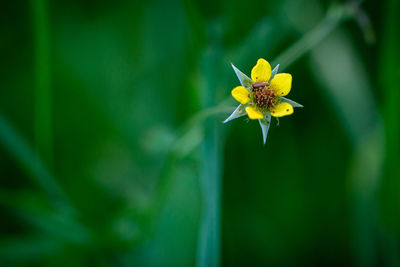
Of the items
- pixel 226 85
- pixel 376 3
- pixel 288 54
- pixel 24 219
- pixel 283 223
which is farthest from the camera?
pixel 376 3

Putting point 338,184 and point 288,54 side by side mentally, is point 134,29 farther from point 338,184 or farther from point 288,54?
point 338,184

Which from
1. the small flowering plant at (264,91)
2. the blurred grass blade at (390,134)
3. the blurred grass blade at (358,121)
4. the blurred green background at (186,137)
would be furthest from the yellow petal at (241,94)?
the blurred grass blade at (358,121)

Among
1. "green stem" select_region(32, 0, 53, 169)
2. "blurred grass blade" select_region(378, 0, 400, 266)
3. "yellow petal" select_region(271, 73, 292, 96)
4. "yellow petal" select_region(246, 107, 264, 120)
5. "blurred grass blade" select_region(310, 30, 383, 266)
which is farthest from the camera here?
"blurred grass blade" select_region(310, 30, 383, 266)

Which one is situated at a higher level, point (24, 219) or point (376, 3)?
point (376, 3)

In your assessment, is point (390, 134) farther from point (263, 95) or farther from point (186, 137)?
point (186, 137)

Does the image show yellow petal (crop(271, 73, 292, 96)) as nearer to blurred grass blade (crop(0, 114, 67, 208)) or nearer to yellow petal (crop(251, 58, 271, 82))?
yellow petal (crop(251, 58, 271, 82))

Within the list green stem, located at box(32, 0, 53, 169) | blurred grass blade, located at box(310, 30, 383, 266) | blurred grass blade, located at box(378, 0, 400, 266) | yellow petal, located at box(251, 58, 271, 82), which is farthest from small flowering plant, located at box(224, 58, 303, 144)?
green stem, located at box(32, 0, 53, 169)

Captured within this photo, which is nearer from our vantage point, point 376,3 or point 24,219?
point 24,219

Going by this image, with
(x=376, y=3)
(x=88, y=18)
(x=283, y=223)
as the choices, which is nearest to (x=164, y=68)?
(x=88, y=18)
